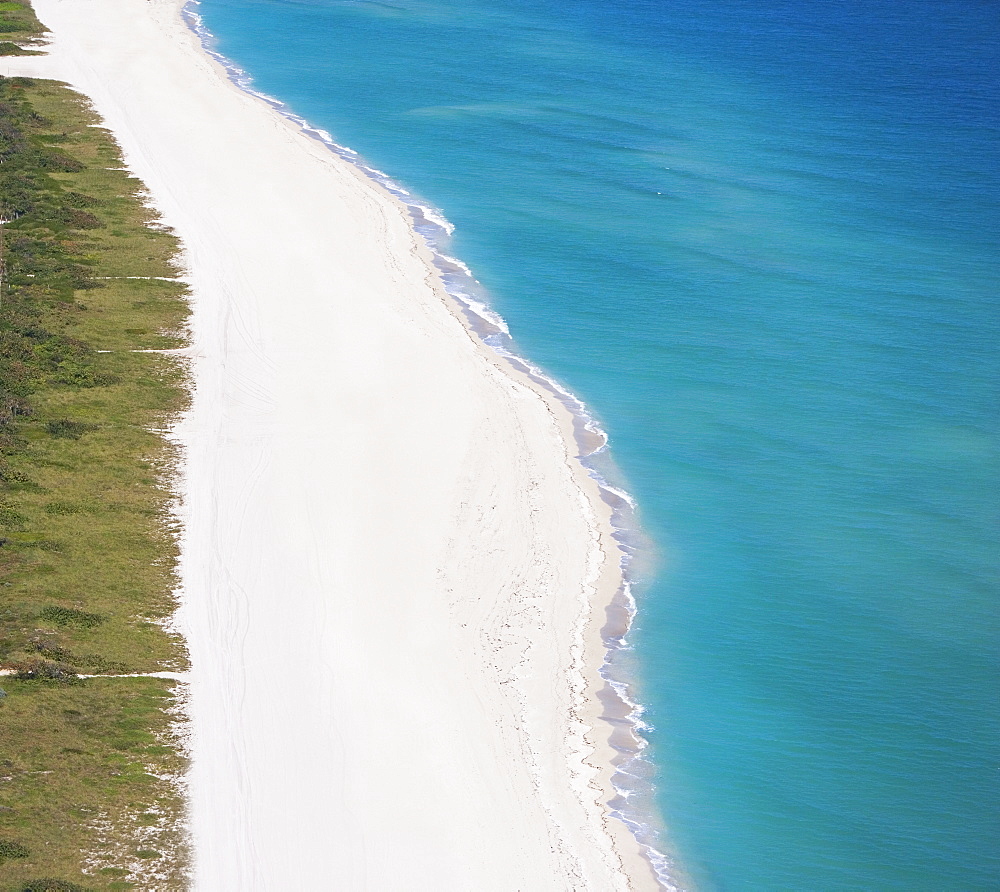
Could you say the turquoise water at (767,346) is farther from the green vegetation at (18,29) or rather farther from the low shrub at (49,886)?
the green vegetation at (18,29)

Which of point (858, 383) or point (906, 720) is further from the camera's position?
point (858, 383)

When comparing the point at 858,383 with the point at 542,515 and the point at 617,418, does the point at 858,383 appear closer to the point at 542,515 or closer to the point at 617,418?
the point at 617,418

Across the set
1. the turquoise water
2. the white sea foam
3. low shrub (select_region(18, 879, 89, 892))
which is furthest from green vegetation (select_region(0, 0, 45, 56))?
low shrub (select_region(18, 879, 89, 892))

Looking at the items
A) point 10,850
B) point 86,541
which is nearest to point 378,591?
point 86,541

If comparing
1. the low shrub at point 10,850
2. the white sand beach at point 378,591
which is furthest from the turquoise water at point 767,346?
the low shrub at point 10,850

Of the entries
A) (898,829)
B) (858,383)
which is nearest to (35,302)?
(858,383)

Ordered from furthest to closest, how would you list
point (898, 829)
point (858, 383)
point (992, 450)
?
point (858, 383) → point (992, 450) → point (898, 829)

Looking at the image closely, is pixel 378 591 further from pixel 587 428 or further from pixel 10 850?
pixel 587 428

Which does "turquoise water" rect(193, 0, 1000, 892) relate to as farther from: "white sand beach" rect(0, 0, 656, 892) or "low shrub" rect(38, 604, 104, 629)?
"low shrub" rect(38, 604, 104, 629)
